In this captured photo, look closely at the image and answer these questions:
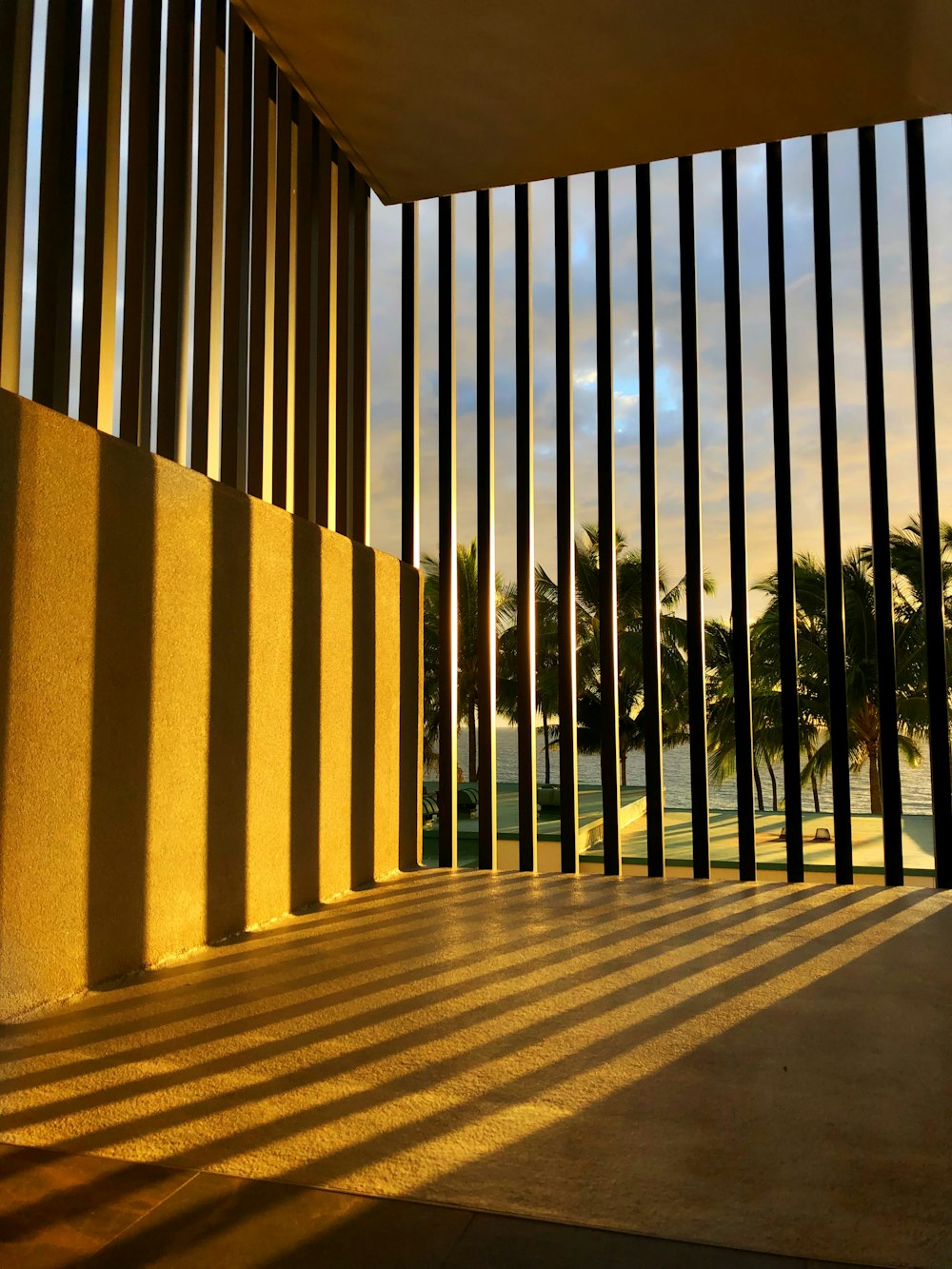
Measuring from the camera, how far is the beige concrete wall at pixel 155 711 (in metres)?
2.10

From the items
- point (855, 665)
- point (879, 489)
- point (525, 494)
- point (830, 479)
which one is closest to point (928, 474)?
point (879, 489)

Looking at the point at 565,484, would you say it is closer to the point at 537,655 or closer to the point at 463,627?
the point at 463,627

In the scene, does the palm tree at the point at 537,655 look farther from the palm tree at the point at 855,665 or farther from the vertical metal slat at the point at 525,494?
the vertical metal slat at the point at 525,494

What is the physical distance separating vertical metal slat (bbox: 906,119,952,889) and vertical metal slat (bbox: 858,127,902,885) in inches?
5.1

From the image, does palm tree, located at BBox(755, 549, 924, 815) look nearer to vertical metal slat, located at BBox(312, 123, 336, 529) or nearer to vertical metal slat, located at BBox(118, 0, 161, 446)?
vertical metal slat, located at BBox(312, 123, 336, 529)

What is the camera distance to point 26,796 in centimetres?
207

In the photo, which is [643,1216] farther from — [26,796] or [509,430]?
[509,430]

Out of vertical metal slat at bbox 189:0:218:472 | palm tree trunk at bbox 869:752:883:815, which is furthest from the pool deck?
vertical metal slat at bbox 189:0:218:472

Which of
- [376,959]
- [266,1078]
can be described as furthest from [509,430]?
[266,1078]

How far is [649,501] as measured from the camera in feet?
12.8

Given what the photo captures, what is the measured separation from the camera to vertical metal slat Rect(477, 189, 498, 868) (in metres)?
4.10

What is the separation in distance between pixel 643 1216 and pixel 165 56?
3.32 meters

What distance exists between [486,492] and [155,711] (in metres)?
2.03

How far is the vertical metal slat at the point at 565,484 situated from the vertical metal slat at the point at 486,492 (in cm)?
31
